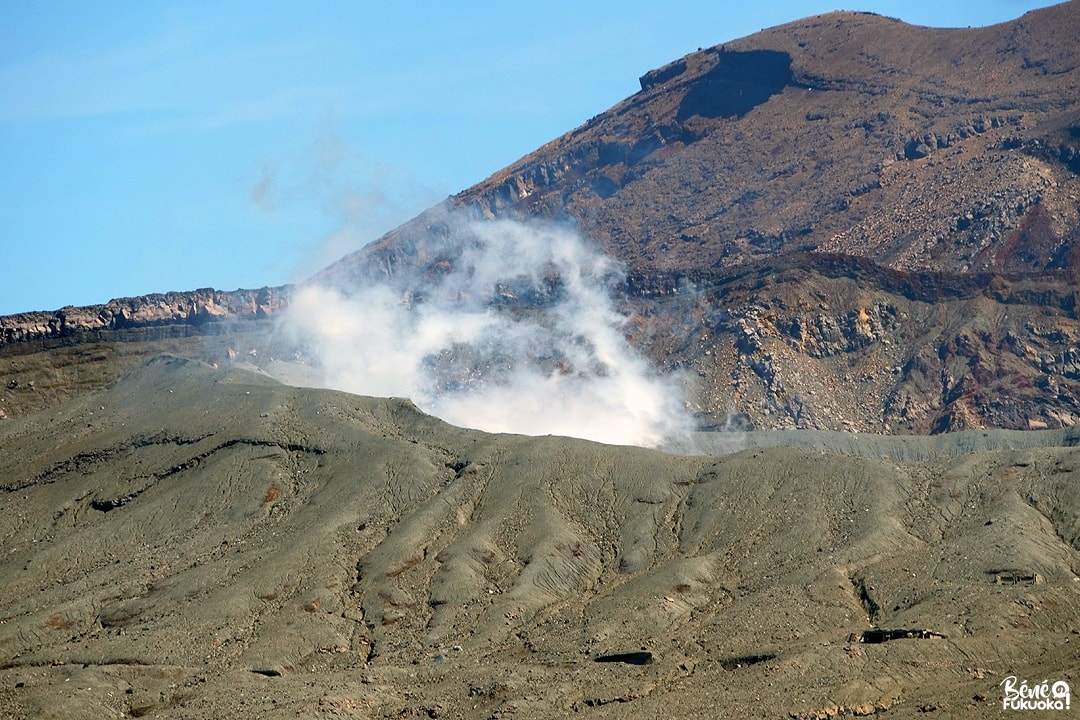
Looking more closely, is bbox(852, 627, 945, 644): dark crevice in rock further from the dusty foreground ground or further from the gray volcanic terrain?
the dusty foreground ground

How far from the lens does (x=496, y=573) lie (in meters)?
149

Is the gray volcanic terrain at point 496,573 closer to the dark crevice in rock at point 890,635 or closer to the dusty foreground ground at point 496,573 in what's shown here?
the dark crevice in rock at point 890,635

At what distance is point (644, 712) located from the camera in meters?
112

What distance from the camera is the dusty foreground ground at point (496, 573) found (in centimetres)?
11850

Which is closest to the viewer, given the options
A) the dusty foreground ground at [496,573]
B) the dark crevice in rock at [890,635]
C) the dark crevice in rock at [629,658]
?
the dusty foreground ground at [496,573]

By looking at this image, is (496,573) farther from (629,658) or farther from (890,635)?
(890,635)

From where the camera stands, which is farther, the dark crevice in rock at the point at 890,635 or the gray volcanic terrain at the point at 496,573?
the dark crevice in rock at the point at 890,635

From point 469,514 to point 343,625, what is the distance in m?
25.2

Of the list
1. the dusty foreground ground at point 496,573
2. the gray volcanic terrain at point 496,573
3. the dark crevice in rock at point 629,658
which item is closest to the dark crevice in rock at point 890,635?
the gray volcanic terrain at point 496,573

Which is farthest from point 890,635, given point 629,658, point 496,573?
point 496,573

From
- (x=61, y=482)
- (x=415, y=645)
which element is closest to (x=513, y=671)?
(x=415, y=645)

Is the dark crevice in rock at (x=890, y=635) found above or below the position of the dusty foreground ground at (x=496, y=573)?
below

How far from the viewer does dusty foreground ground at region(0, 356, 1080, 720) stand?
11850 centimetres

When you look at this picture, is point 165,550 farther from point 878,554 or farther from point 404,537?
point 878,554
